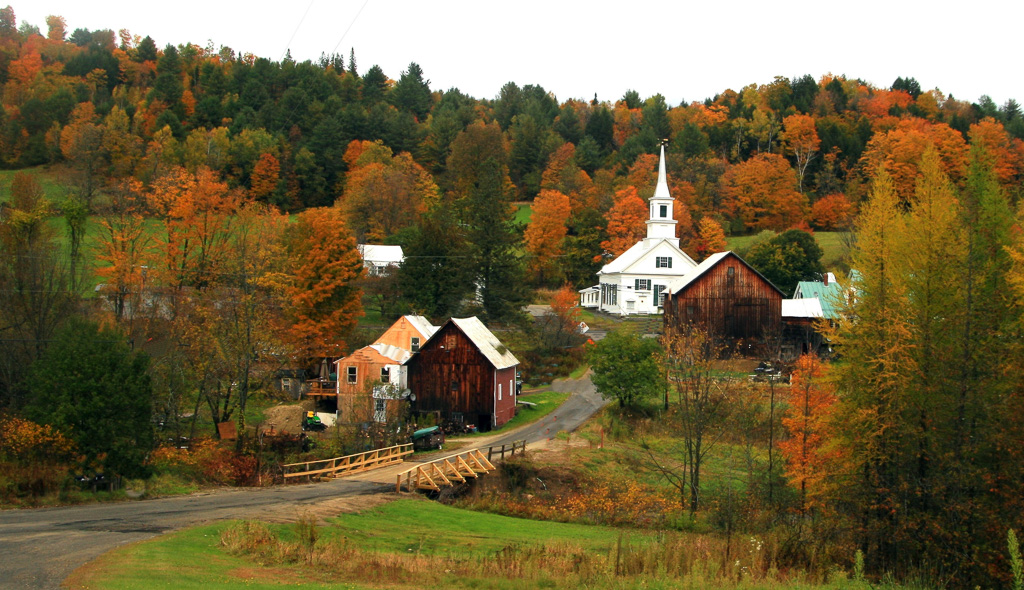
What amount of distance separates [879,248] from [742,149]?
97.8 metres

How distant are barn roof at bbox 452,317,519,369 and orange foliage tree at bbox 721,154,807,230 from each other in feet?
184

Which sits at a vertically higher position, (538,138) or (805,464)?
(538,138)

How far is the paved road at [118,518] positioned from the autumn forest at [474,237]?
295 centimetres

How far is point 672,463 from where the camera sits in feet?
113

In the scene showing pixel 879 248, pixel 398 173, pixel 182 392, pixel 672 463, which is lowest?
pixel 672 463

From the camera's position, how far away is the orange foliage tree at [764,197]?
90.9 metres

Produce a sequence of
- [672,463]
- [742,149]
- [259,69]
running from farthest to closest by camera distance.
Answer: [259,69]
[742,149]
[672,463]

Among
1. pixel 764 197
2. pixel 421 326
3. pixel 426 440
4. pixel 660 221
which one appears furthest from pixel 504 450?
pixel 764 197

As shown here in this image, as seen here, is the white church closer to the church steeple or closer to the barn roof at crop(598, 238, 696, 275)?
the barn roof at crop(598, 238, 696, 275)

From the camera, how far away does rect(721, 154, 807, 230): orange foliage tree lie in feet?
298

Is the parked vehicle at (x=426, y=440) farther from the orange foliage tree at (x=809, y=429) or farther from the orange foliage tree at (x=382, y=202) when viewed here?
the orange foliage tree at (x=382, y=202)

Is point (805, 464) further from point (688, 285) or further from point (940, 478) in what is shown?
point (688, 285)

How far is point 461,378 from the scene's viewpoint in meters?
40.3

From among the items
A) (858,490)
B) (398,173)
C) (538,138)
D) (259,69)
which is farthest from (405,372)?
(259,69)
